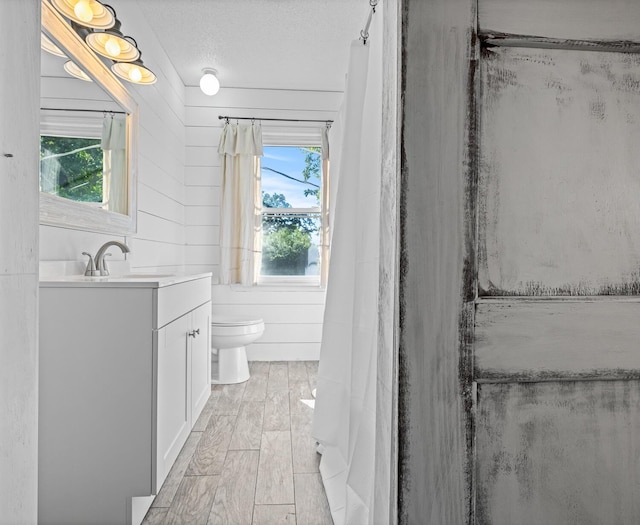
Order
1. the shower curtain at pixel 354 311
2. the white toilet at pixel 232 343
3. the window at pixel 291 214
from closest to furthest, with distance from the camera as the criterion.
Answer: the shower curtain at pixel 354 311 → the white toilet at pixel 232 343 → the window at pixel 291 214

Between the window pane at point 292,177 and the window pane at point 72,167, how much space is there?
6.20 ft

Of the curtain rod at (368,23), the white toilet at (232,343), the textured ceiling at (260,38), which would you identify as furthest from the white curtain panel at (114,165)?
the curtain rod at (368,23)

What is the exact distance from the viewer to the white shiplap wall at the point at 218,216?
371 centimetres

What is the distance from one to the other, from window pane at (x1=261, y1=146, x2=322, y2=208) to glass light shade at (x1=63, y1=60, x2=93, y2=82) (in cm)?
202

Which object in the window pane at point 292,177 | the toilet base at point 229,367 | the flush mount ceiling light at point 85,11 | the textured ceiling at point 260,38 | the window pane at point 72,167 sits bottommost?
the toilet base at point 229,367

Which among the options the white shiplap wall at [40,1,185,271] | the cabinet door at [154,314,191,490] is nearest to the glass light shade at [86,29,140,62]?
the white shiplap wall at [40,1,185,271]

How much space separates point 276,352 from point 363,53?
2.72m

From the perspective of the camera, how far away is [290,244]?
12.6 feet

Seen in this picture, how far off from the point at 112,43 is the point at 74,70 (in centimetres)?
22

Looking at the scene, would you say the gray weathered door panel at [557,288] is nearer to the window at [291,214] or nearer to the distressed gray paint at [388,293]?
the distressed gray paint at [388,293]

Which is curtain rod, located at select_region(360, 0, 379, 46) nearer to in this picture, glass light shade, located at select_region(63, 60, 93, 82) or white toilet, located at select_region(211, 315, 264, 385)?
glass light shade, located at select_region(63, 60, 93, 82)

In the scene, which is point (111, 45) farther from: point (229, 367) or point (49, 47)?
point (229, 367)

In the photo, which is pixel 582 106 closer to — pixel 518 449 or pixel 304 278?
pixel 518 449

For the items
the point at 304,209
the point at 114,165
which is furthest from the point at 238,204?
the point at 114,165
